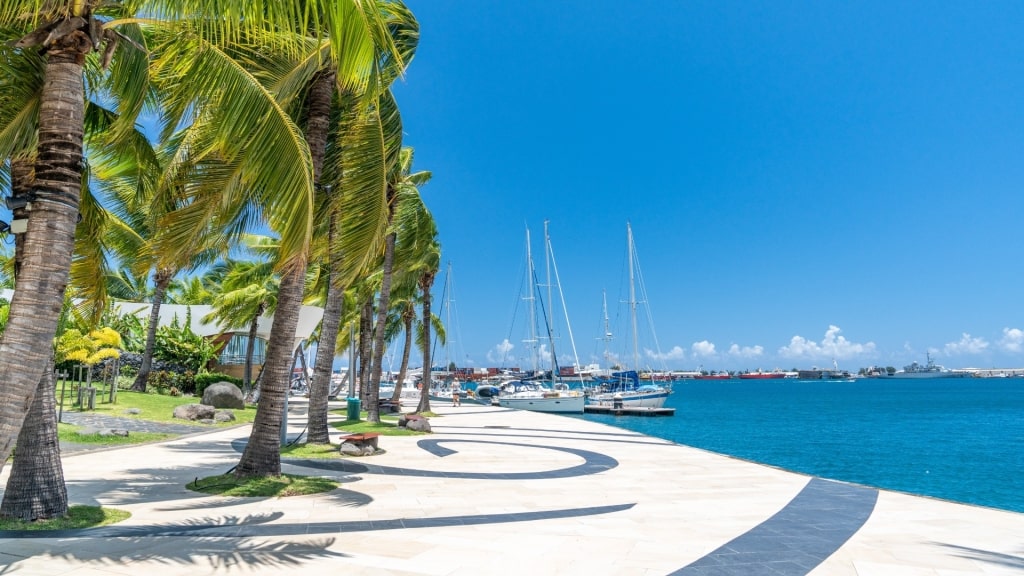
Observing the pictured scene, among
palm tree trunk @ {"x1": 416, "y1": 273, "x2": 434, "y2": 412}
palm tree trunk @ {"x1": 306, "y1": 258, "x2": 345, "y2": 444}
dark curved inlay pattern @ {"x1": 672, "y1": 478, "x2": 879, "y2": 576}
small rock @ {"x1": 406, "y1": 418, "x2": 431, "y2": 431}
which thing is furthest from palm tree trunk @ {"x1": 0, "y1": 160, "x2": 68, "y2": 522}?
palm tree trunk @ {"x1": 416, "y1": 273, "x2": 434, "y2": 412}

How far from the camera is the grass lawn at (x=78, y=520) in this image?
6.99 m

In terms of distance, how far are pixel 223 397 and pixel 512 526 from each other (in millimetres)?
23300

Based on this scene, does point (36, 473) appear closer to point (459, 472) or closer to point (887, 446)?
point (459, 472)

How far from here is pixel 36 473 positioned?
7.23 metres

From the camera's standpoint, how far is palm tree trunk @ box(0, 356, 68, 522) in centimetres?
713

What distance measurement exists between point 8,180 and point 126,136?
101 inches

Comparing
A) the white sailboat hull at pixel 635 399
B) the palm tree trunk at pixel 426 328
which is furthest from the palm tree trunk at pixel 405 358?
the white sailboat hull at pixel 635 399

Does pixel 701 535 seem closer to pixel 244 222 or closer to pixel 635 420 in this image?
pixel 244 222

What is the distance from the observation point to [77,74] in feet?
17.7

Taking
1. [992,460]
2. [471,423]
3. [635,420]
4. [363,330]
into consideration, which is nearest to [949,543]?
[471,423]

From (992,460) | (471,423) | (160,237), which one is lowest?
(992,460)

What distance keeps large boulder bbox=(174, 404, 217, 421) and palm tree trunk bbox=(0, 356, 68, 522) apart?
50.8 ft

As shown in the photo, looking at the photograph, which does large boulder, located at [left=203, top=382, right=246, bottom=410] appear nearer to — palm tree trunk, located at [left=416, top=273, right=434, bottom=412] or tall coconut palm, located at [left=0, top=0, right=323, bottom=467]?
palm tree trunk, located at [left=416, top=273, right=434, bottom=412]

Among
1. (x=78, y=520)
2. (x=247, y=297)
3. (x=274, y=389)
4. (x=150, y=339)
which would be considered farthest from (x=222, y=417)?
(x=78, y=520)
